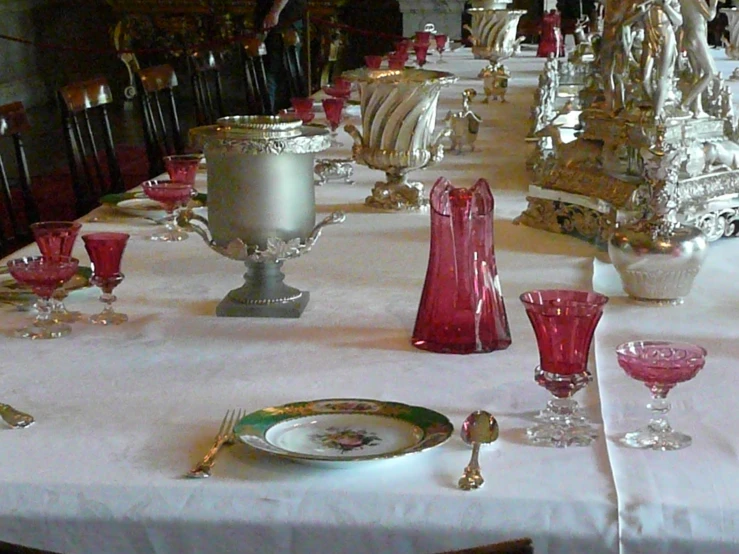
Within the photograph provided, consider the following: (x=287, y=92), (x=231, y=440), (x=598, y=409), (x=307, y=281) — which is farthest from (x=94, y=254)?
(x=287, y=92)

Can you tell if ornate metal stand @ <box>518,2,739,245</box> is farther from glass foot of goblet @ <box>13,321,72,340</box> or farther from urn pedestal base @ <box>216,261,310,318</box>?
glass foot of goblet @ <box>13,321,72,340</box>

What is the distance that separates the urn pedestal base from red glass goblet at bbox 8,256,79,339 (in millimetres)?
207

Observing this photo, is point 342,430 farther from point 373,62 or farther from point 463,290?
point 373,62

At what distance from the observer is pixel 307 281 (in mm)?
1740

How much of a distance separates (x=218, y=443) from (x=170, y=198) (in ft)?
3.43

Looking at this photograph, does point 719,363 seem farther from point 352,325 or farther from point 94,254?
point 94,254

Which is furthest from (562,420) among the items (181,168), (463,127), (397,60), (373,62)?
(397,60)

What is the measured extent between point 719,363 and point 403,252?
702 mm

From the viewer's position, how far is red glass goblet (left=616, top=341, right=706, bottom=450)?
3.56 feet

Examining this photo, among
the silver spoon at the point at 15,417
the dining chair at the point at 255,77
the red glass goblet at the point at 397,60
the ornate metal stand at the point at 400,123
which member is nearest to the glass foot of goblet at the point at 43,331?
the silver spoon at the point at 15,417

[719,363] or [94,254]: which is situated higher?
[94,254]

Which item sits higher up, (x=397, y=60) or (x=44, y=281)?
(x=44, y=281)

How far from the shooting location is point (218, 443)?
1.08 metres

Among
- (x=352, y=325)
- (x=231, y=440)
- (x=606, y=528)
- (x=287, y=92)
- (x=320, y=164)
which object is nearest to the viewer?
(x=606, y=528)
